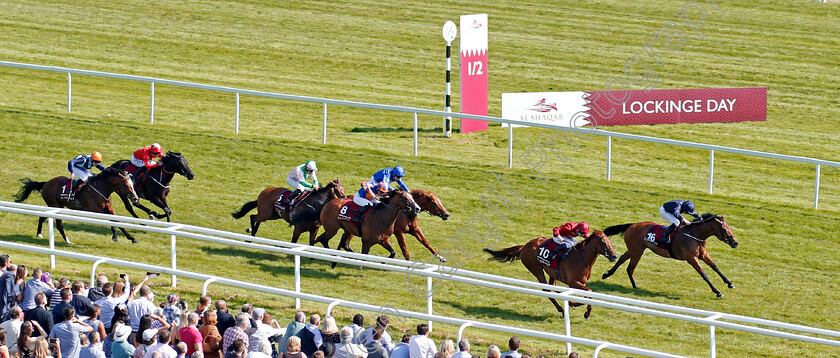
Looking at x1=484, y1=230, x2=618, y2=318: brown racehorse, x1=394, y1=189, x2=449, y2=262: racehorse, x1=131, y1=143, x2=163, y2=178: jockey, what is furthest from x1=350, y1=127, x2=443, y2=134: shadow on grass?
x1=484, y1=230, x2=618, y2=318: brown racehorse

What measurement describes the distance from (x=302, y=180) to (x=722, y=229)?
5357 mm

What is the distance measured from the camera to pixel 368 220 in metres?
13.6

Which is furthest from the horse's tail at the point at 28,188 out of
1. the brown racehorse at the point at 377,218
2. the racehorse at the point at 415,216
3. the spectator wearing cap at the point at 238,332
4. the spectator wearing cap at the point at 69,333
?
the spectator wearing cap at the point at 238,332

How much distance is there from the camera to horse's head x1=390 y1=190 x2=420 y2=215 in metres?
13.2

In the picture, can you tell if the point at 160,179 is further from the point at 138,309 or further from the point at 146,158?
the point at 138,309

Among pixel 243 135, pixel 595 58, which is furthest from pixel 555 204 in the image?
pixel 595 58

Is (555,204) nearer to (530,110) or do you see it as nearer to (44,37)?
(530,110)

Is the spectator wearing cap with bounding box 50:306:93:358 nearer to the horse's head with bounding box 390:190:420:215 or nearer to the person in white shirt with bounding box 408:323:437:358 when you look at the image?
the person in white shirt with bounding box 408:323:437:358

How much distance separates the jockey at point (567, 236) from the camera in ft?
41.0

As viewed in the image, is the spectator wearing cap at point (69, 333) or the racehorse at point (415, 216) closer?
the spectator wearing cap at point (69, 333)

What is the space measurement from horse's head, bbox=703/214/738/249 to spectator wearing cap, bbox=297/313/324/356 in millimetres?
6165

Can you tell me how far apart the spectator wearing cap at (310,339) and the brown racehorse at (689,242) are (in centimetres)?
571

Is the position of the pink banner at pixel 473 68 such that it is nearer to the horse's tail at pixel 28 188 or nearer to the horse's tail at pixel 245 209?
the horse's tail at pixel 245 209

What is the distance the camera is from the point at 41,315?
9.19m
